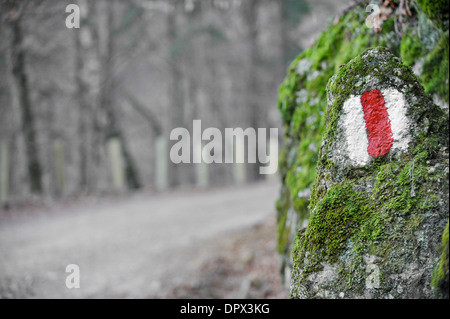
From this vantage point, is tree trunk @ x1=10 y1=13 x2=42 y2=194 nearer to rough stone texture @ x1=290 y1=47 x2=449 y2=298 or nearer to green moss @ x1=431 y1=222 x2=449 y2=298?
rough stone texture @ x1=290 y1=47 x2=449 y2=298

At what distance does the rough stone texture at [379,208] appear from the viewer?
6.15 ft

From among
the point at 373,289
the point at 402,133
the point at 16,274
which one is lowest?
the point at 16,274

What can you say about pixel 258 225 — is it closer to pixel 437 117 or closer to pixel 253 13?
pixel 437 117

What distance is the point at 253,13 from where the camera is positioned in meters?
A: 14.4

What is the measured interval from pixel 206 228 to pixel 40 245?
128 inches

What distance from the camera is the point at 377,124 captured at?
81.6 inches

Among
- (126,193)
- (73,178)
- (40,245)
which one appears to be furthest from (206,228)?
(73,178)

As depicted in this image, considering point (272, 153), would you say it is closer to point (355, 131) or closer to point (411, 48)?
point (411, 48)

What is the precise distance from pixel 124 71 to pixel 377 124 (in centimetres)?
1532

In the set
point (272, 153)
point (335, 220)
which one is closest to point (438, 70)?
point (335, 220)

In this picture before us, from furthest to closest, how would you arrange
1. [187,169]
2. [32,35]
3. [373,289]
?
1. [187,169]
2. [32,35]
3. [373,289]

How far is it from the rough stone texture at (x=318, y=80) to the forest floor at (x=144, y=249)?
3.41ft

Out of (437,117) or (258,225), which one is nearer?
(437,117)
